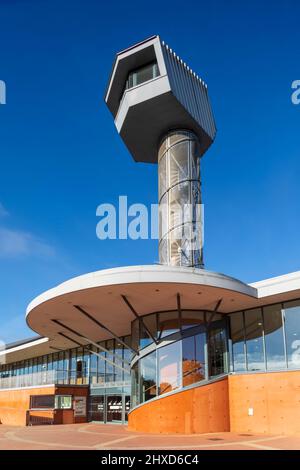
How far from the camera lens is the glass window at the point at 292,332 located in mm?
21953

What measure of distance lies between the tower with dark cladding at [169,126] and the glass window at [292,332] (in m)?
7.60

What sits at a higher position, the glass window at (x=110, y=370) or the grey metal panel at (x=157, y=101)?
the grey metal panel at (x=157, y=101)

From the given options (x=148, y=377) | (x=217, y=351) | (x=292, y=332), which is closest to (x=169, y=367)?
(x=148, y=377)

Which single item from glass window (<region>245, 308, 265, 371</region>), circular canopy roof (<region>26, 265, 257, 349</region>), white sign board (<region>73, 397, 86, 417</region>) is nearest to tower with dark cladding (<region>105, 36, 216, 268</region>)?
glass window (<region>245, 308, 265, 371</region>)

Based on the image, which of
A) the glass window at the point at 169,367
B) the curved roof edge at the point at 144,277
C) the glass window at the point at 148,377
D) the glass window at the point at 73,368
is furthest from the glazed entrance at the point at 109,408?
the curved roof edge at the point at 144,277

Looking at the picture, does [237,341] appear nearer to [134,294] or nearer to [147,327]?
[147,327]

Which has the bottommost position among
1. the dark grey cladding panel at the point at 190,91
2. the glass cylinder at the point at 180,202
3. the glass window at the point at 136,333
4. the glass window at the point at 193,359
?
the glass window at the point at 193,359

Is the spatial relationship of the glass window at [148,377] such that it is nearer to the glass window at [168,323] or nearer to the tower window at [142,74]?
the glass window at [168,323]

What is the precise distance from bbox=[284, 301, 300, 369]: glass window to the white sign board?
1648 centimetres

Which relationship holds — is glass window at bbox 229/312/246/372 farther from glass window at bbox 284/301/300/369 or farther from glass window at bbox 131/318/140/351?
glass window at bbox 131/318/140/351

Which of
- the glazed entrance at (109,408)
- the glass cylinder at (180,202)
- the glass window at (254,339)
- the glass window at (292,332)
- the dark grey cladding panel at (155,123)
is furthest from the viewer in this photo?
the dark grey cladding panel at (155,123)

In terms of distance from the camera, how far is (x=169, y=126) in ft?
107

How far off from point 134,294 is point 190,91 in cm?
1835
